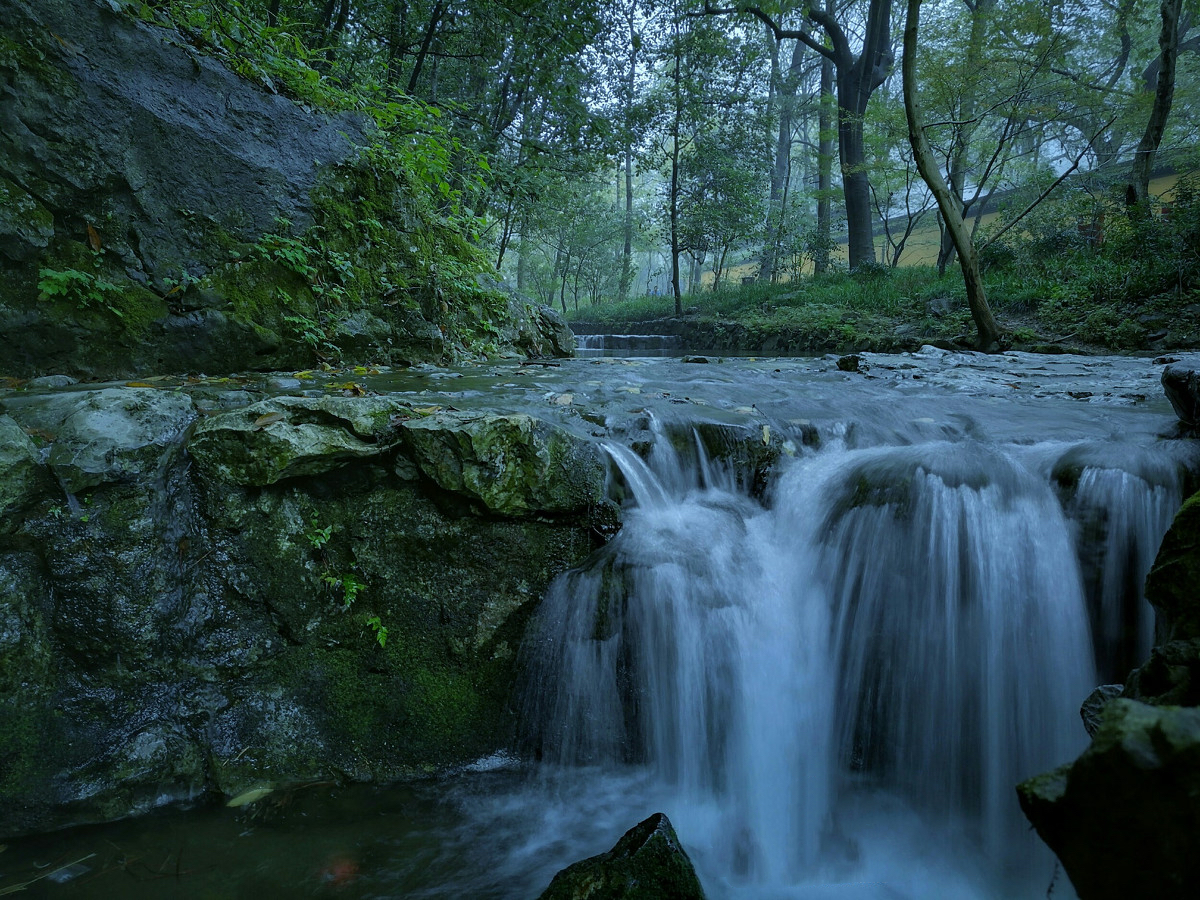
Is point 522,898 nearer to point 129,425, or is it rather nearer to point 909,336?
point 129,425

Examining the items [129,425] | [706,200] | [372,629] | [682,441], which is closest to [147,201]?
[129,425]

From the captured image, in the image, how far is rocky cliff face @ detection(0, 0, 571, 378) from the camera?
12.0 ft

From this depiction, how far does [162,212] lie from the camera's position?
13.9 ft

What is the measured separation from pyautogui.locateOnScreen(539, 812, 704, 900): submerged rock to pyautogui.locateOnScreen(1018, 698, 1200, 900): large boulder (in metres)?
1.03

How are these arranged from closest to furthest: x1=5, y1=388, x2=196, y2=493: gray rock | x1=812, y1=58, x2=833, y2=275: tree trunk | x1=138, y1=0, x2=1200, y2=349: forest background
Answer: x1=5, y1=388, x2=196, y2=493: gray rock
x1=138, y1=0, x2=1200, y2=349: forest background
x1=812, y1=58, x2=833, y2=275: tree trunk

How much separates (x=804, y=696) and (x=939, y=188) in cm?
897

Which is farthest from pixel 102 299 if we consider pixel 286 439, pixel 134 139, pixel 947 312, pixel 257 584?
pixel 947 312

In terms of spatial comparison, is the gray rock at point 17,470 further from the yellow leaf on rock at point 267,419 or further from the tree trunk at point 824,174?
the tree trunk at point 824,174

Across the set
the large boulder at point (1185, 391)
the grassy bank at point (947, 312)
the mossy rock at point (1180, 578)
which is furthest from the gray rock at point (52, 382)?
the grassy bank at point (947, 312)

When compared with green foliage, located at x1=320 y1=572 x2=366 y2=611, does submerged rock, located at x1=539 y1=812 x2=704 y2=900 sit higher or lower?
lower

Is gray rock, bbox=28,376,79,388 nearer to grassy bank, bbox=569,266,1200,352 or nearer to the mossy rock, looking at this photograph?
the mossy rock

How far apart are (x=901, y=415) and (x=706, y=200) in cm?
1772

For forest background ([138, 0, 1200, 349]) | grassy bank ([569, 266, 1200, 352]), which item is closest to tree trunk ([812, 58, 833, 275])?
forest background ([138, 0, 1200, 349])

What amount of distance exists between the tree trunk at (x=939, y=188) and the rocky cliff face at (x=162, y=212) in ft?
24.7
